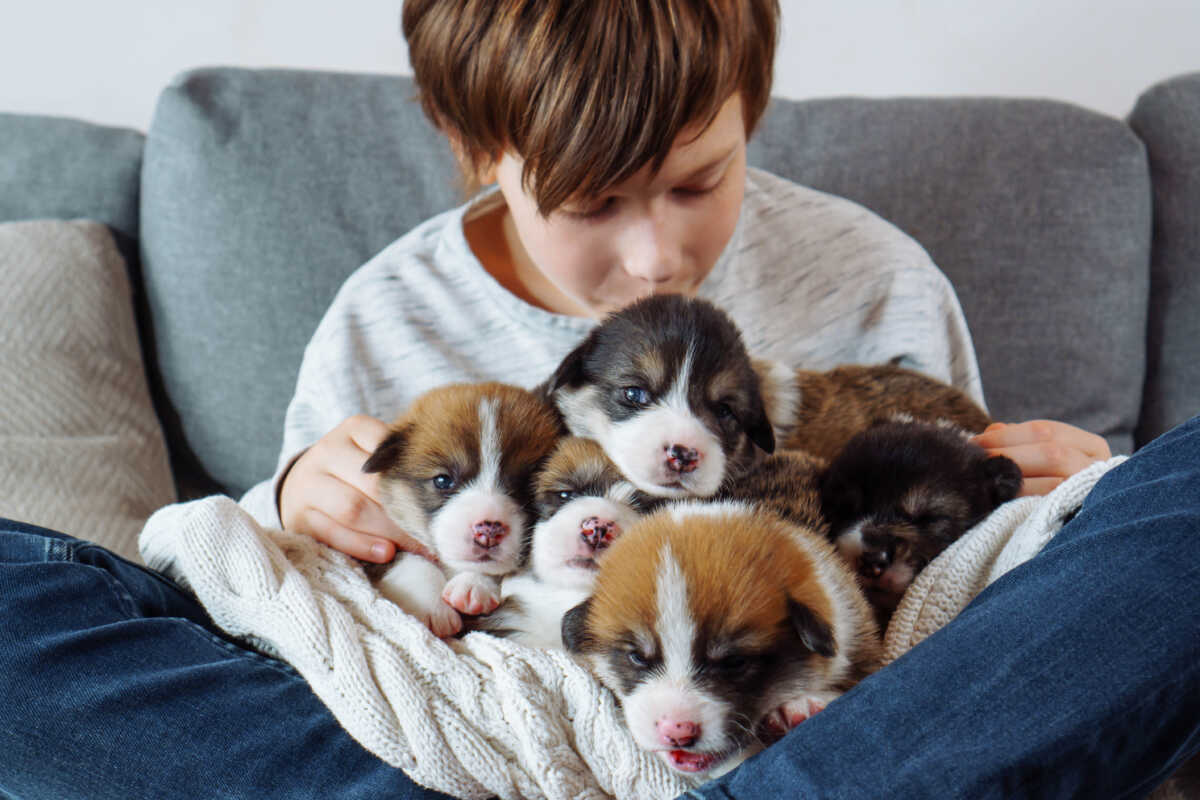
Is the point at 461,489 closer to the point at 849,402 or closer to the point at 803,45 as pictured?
the point at 849,402

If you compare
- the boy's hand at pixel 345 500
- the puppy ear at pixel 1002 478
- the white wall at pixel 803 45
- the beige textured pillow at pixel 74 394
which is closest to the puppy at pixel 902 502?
the puppy ear at pixel 1002 478

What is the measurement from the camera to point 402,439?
52.6 inches

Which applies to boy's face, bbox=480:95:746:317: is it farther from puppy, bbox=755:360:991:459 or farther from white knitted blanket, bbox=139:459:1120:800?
white knitted blanket, bbox=139:459:1120:800

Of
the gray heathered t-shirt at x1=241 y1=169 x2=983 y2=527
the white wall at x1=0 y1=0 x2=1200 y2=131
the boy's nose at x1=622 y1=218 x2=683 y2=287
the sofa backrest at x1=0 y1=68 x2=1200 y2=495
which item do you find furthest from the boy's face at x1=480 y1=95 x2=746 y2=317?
the white wall at x1=0 y1=0 x2=1200 y2=131

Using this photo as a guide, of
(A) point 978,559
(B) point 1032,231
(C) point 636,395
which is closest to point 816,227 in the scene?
(B) point 1032,231

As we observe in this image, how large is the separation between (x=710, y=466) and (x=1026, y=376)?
4.24 feet

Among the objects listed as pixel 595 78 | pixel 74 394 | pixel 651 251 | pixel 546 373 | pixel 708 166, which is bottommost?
pixel 74 394

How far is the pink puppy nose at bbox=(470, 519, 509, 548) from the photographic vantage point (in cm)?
119

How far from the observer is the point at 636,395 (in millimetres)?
1235

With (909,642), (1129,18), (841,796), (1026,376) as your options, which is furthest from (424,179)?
(1129,18)

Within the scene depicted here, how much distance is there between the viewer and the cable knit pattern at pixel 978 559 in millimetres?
1033

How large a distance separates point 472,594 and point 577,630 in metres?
0.23

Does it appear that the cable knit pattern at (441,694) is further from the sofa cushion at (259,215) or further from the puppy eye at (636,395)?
the sofa cushion at (259,215)

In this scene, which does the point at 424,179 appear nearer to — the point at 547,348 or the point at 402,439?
the point at 547,348
